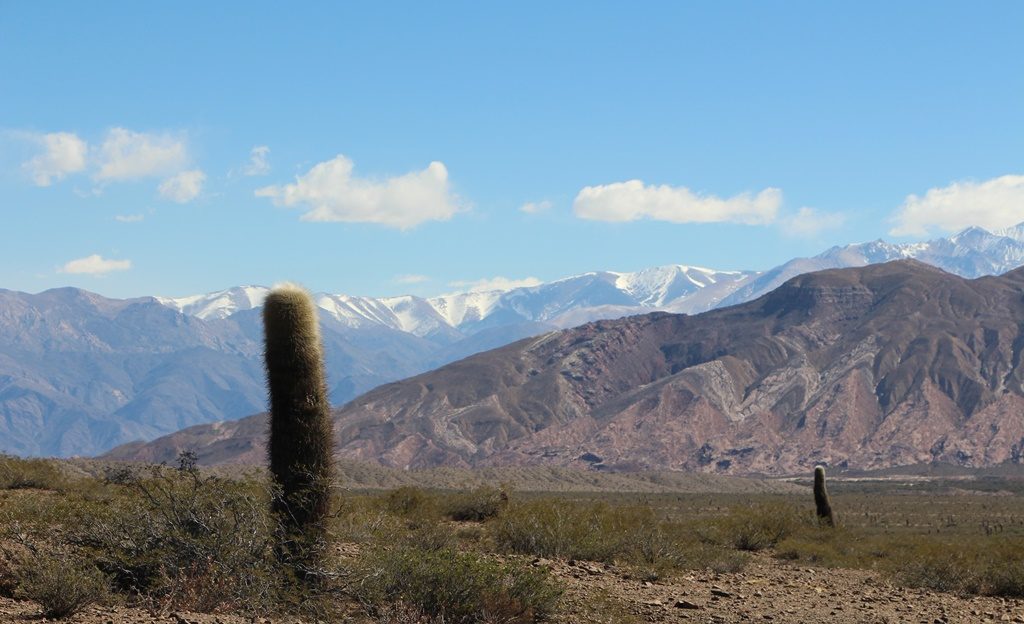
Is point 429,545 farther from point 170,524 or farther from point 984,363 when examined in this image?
point 984,363

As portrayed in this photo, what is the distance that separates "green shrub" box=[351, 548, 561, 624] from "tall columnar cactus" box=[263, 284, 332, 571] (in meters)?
0.95

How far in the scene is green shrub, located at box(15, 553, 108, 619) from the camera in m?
12.6

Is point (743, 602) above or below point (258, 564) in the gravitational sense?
below

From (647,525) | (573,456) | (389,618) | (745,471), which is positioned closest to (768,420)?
(745,471)

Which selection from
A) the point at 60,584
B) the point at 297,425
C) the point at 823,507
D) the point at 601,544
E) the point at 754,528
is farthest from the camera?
the point at 823,507

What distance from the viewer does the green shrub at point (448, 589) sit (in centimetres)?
1402

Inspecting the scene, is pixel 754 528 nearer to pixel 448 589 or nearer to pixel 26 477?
pixel 448 589

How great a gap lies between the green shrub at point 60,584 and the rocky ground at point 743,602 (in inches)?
7.2

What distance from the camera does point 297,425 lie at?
49.5 feet

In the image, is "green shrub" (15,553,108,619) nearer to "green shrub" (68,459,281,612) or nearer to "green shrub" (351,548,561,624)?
"green shrub" (68,459,281,612)

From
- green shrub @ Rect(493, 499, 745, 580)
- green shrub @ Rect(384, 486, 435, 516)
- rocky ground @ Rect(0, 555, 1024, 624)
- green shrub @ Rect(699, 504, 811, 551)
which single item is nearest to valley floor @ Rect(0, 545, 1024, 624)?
rocky ground @ Rect(0, 555, 1024, 624)

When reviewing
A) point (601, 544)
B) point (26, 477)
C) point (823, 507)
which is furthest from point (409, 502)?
point (823, 507)

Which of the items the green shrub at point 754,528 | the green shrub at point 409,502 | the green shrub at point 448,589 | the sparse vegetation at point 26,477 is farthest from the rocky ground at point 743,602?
the sparse vegetation at point 26,477

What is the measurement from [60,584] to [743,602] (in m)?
10.1
